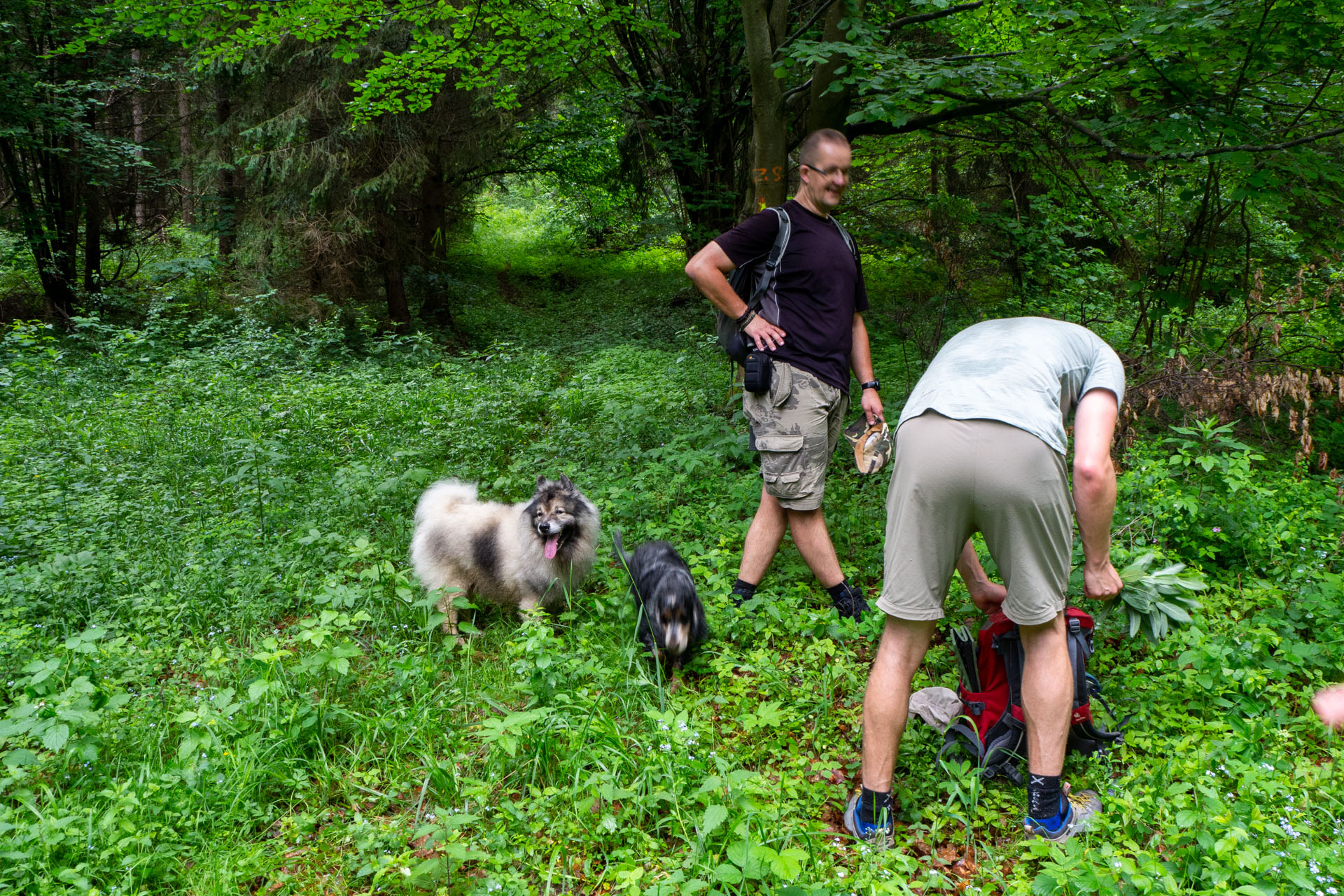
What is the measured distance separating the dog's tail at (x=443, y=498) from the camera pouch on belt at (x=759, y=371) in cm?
195

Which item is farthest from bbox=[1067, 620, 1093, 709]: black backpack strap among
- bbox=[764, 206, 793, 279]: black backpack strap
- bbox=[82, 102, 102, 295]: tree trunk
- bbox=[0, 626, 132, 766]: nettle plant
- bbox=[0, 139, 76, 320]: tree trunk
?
bbox=[82, 102, 102, 295]: tree trunk

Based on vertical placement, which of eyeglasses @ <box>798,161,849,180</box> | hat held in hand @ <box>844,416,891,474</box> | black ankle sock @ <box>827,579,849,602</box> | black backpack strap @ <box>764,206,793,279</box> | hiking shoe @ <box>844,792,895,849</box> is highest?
eyeglasses @ <box>798,161,849,180</box>

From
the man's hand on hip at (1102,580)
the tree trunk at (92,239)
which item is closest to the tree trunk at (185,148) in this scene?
the tree trunk at (92,239)

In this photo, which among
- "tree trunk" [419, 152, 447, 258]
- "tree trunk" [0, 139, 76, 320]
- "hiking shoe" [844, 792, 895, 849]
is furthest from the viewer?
"tree trunk" [419, 152, 447, 258]

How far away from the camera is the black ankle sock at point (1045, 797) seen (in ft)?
7.97

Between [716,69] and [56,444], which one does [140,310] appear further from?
[716,69]

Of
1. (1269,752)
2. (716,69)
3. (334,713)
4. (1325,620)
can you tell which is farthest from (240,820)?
(716,69)

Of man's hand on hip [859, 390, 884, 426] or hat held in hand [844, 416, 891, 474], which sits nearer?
hat held in hand [844, 416, 891, 474]

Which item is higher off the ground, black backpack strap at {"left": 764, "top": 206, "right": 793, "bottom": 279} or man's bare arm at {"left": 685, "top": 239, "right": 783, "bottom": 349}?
black backpack strap at {"left": 764, "top": 206, "right": 793, "bottom": 279}

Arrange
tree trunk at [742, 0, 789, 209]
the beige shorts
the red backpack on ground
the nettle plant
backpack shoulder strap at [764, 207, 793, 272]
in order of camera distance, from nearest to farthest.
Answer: the beige shorts → the nettle plant → the red backpack on ground → backpack shoulder strap at [764, 207, 793, 272] → tree trunk at [742, 0, 789, 209]

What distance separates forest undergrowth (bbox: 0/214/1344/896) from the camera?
2273mm

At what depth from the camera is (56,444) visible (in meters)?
6.23

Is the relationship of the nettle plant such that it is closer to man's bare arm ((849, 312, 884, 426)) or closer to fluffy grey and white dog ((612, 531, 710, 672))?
fluffy grey and white dog ((612, 531, 710, 672))

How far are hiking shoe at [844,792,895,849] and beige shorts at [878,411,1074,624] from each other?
71 cm
